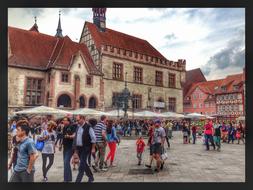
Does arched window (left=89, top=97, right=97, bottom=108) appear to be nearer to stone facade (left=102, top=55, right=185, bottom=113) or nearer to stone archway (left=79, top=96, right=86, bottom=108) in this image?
stone archway (left=79, top=96, right=86, bottom=108)

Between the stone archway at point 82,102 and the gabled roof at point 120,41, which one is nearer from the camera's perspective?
the stone archway at point 82,102

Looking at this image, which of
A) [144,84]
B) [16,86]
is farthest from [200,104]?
[16,86]

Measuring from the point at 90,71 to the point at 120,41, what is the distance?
8684 mm

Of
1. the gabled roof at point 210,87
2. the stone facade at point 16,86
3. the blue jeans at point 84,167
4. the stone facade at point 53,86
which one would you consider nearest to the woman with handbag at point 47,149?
the blue jeans at point 84,167

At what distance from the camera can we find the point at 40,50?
30016 millimetres

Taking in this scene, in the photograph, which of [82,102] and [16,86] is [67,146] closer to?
[16,86]

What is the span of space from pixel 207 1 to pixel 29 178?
618 cm

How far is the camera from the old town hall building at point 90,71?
90.4ft

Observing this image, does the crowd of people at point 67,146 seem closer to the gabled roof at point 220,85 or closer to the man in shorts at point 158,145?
the man in shorts at point 158,145

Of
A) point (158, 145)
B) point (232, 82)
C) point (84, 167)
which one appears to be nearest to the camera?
point (84, 167)

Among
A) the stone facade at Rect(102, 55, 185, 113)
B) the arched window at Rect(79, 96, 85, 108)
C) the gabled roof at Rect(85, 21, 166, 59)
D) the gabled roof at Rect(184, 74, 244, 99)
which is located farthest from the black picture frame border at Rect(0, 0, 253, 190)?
the gabled roof at Rect(184, 74, 244, 99)

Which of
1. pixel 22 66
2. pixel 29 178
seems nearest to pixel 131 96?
pixel 22 66

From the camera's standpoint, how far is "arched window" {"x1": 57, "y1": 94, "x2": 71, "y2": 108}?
92.6 feet

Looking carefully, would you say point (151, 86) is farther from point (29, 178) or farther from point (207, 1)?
point (29, 178)
